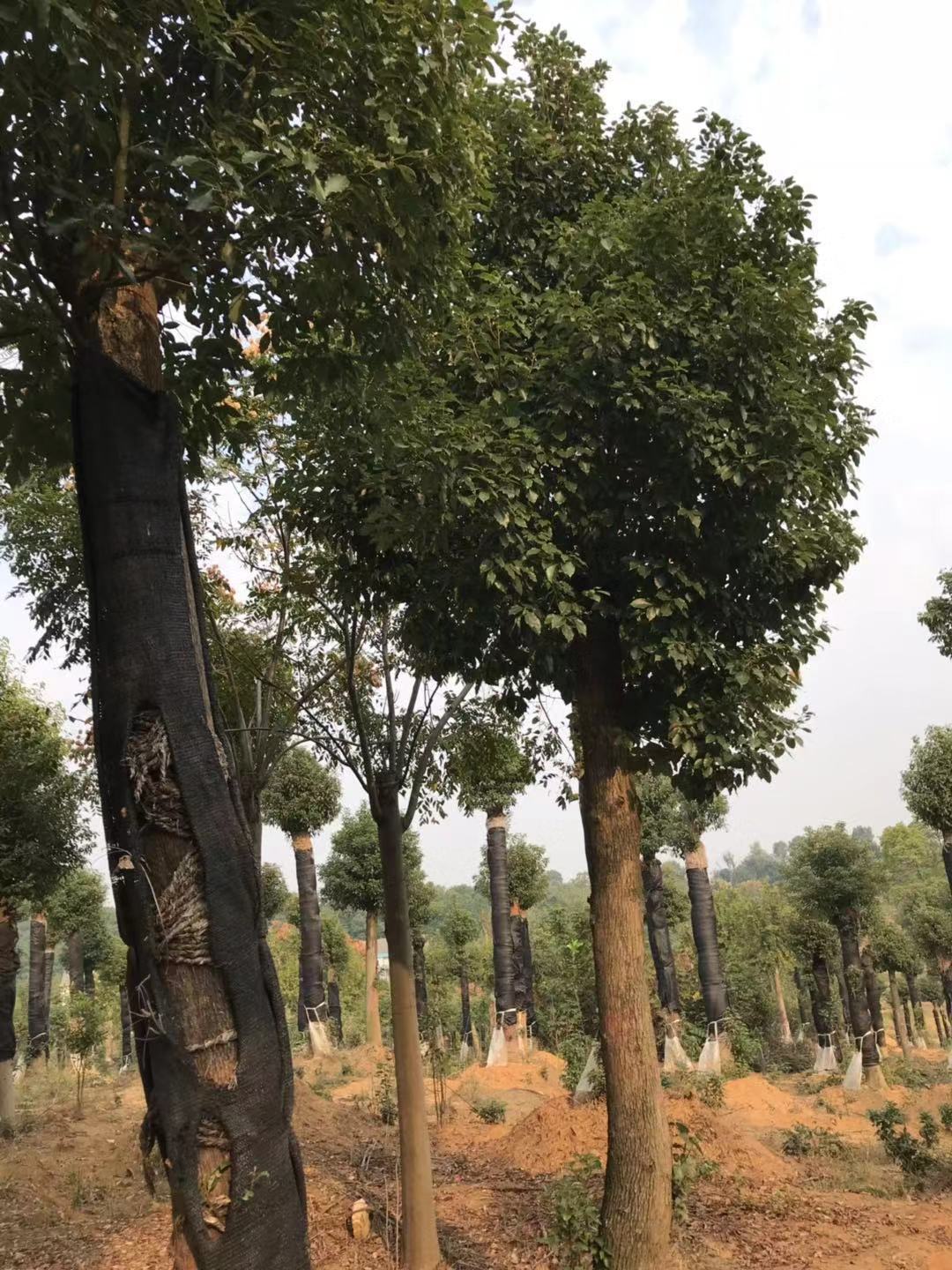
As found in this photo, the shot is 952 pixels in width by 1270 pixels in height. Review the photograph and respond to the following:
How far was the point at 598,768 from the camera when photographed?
8.64 metres

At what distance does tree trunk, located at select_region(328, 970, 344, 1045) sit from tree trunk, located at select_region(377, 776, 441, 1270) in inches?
734

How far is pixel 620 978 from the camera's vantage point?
8133 millimetres

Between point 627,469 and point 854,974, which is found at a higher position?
point 627,469

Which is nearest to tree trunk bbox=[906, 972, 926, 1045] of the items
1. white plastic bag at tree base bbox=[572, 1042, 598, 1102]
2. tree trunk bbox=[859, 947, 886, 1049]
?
tree trunk bbox=[859, 947, 886, 1049]

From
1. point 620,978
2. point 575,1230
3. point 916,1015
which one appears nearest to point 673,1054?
point 575,1230

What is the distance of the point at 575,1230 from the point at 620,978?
7.44 feet

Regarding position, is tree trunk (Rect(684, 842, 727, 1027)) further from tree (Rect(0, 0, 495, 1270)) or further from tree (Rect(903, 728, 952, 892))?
tree (Rect(0, 0, 495, 1270))

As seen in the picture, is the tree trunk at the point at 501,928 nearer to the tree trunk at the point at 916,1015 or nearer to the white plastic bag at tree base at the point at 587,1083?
the white plastic bag at tree base at the point at 587,1083

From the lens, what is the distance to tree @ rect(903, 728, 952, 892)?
66.7 feet

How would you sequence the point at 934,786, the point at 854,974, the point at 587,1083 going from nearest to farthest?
the point at 587,1083
the point at 934,786
the point at 854,974

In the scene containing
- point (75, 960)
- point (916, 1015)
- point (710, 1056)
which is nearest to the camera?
point (710, 1056)

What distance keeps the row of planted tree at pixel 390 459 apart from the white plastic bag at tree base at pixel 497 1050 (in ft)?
37.7

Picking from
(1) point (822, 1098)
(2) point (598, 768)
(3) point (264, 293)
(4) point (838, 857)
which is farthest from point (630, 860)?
(4) point (838, 857)

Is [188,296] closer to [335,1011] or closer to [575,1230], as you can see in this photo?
[575,1230]
